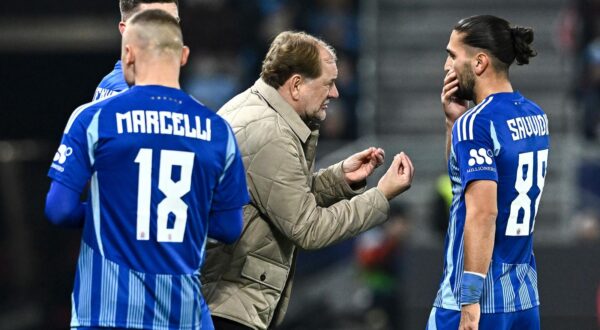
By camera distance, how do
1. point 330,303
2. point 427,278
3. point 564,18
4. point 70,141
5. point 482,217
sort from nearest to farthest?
point 70,141
point 482,217
point 427,278
point 330,303
point 564,18

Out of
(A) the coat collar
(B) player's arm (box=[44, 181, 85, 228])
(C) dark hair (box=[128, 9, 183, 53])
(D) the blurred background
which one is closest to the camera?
(B) player's arm (box=[44, 181, 85, 228])

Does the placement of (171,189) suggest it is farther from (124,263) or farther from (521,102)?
(521,102)

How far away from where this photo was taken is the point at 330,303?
10.6m

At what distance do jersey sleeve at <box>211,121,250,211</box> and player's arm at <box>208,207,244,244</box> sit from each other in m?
0.02

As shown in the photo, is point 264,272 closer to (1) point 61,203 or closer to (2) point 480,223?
(2) point 480,223

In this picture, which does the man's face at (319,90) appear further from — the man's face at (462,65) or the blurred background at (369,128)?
the blurred background at (369,128)

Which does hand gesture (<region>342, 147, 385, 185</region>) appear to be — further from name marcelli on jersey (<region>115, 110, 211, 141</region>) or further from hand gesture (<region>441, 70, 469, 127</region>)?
name marcelli on jersey (<region>115, 110, 211, 141</region>)

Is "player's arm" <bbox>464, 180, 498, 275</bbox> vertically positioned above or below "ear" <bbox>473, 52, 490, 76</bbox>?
below

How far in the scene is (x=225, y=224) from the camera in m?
3.71

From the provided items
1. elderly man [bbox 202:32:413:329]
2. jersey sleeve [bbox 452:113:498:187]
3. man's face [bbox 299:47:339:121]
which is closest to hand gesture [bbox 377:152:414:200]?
elderly man [bbox 202:32:413:329]

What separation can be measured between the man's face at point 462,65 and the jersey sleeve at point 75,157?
1477 millimetres

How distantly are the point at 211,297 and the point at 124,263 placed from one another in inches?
28.0

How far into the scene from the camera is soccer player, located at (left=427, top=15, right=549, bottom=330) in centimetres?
404

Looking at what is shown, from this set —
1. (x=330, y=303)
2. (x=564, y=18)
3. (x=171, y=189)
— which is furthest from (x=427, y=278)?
(x=171, y=189)
